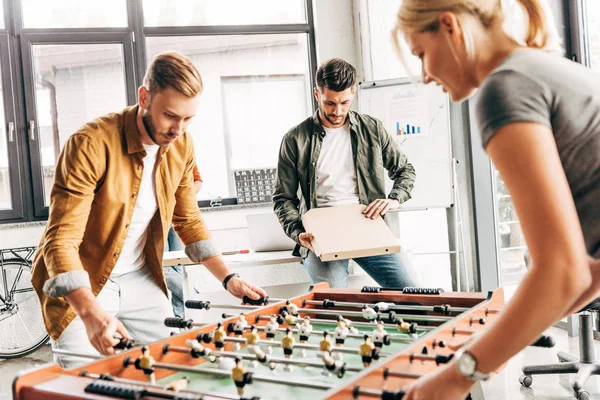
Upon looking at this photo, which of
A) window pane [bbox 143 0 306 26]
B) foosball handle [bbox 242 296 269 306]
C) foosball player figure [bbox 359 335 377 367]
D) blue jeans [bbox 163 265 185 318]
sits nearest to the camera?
foosball player figure [bbox 359 335 377 367]

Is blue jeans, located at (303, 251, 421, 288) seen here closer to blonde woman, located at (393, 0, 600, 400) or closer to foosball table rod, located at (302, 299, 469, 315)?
Answer: foosball table rod, located at (302, 299, 469, 315)

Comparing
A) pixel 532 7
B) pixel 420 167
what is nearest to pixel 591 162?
pixel 532 7

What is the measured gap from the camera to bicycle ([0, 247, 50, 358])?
430 centimetres

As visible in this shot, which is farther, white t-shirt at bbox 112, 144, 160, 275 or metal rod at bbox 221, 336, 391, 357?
white t-shirt at bbox 112, 144, 160, 275

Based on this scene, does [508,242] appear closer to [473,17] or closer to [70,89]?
[70,89]

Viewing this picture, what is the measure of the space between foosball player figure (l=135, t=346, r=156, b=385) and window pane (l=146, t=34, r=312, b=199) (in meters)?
3.55

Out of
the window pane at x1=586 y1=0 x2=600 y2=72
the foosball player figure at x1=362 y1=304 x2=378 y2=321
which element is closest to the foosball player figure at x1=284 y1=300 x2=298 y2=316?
the foosball player figure at x1=362 y1=304 x2=378 y2=321

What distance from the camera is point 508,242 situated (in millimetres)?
4594

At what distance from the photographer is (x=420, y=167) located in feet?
14.0

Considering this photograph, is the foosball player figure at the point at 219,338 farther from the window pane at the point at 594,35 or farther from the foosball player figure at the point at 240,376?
the window pane at the point at 594,35

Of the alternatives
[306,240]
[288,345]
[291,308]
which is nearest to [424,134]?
[306,240]

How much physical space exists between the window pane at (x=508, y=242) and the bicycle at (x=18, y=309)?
3463 mm

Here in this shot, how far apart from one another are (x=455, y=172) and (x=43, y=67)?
319cm

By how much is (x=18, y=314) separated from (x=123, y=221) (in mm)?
2952
